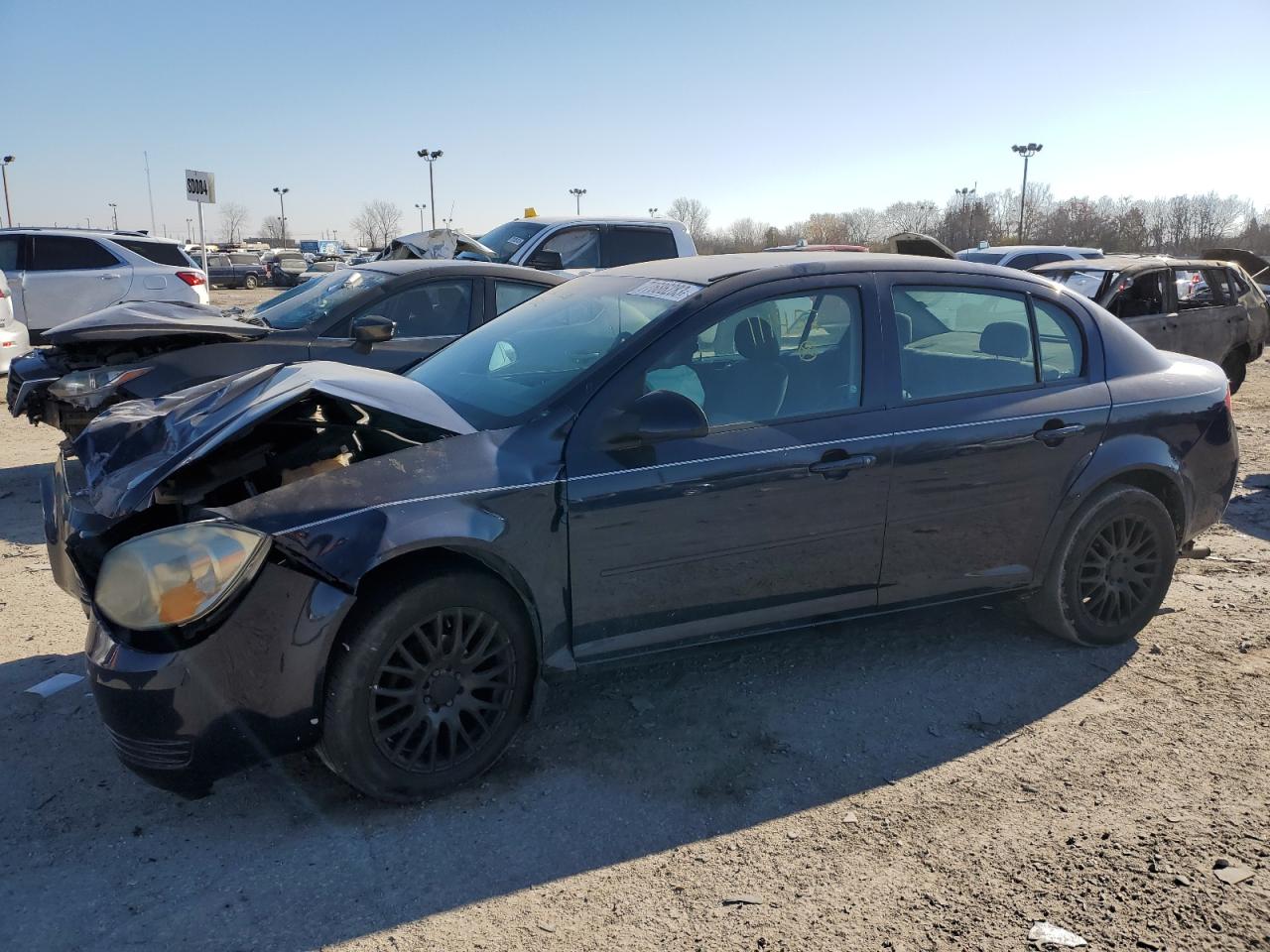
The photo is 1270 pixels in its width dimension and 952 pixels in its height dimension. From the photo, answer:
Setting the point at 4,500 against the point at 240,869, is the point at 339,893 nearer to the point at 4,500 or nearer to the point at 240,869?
the point at 240,869

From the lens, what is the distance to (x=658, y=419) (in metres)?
3.19

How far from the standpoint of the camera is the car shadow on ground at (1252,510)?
6.20 m

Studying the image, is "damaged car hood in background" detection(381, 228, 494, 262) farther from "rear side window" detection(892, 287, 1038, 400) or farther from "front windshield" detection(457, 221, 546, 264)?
"rear side window" detection(892, 287, 1038, 400)

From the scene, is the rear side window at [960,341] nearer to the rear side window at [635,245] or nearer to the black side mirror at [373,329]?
the black side mirror at [373,329]

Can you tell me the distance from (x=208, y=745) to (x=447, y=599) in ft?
2.62

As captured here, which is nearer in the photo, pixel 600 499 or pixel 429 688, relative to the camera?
pixel 429 688

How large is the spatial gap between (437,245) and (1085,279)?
743 cm

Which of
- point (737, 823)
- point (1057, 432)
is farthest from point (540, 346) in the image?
point (1057, 432)

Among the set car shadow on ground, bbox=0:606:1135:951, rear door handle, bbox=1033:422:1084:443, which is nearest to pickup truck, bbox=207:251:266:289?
car shadow on ground, bbox=0:606:1135:951

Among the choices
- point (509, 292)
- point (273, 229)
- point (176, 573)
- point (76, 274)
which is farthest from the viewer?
point (273, 229)

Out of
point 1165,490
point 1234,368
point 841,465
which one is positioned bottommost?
point 1234,368

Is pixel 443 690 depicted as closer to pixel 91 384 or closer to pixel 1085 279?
pixel 91 384

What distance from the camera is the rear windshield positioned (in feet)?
47.0

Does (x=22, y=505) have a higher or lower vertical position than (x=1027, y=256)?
lower
